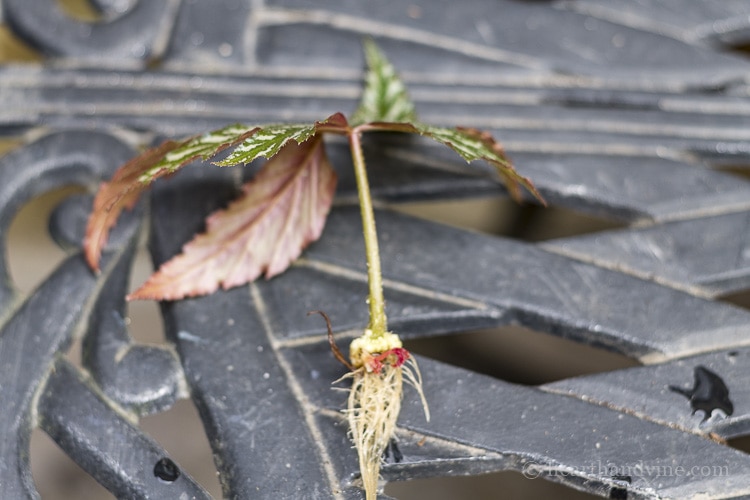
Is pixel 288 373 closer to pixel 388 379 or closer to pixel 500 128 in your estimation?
pixel 388 379

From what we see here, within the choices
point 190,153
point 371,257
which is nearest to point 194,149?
point 190,153

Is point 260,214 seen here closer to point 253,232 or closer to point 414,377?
point 253,232

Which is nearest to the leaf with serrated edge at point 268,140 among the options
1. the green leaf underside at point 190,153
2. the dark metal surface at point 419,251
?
the green leaf underside at point 190,153

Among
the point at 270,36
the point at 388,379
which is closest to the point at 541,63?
the point at 270,36

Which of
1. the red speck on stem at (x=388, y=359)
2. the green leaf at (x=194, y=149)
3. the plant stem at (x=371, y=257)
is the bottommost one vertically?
the red speck on stem at (x=388, y=359)

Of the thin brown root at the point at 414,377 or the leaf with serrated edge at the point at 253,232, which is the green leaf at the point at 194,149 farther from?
the thin brown root at the point at 414,377

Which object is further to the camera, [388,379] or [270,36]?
[270,36]
